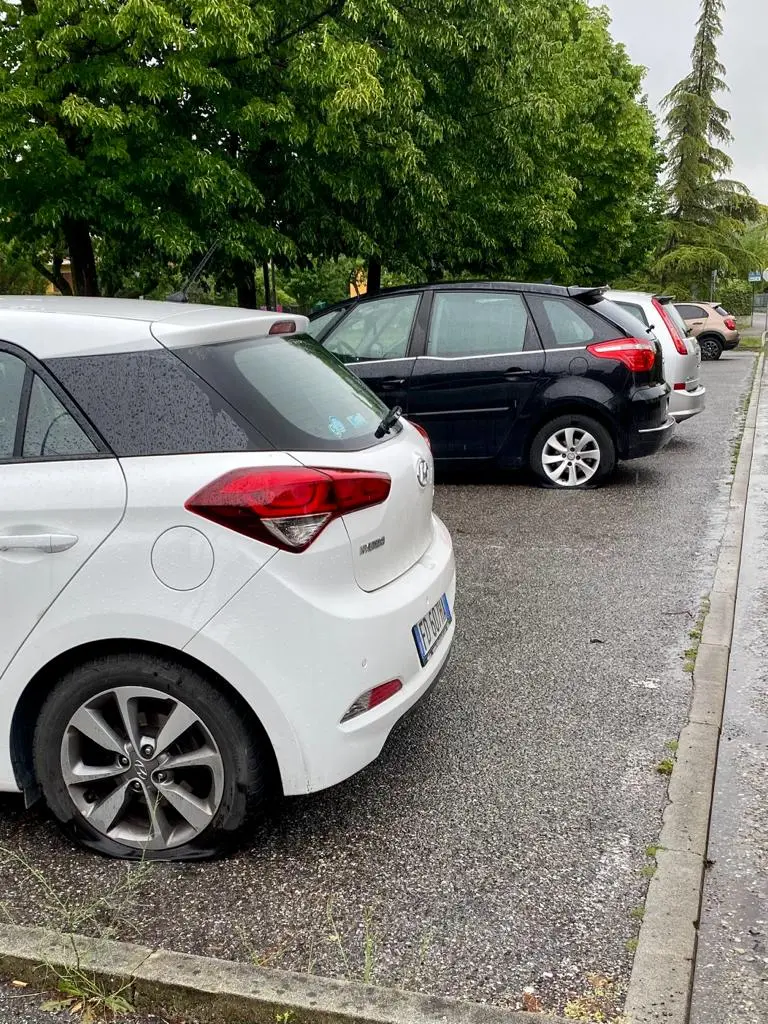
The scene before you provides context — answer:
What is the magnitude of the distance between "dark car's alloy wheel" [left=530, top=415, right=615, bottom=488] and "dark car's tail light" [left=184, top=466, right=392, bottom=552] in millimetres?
6200

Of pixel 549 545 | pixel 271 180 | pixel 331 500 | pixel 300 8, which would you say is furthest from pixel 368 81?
pixel 331 500

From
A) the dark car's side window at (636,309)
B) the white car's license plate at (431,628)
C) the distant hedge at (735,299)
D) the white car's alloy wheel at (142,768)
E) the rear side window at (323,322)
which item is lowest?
the white car's alloy wheel at (142,768)

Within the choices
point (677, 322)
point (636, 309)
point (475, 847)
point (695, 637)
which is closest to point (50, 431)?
point (475, 847)

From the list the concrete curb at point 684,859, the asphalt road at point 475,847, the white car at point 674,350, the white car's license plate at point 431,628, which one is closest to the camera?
the concrete curb at point 684,859

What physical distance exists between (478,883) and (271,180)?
12090mm

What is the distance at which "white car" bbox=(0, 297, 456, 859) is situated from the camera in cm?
288

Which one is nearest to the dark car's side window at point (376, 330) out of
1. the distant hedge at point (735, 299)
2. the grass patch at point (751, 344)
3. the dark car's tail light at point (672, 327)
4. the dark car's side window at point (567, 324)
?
the dark car's side window at point (567, 324)

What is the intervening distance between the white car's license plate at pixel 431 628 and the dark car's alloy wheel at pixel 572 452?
17.7ft

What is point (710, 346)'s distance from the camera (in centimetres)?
2839

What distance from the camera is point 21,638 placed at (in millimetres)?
2992

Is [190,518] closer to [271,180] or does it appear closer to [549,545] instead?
[549,545]

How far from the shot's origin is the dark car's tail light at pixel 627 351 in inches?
340

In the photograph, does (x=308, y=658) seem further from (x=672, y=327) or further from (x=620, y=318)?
(x=672, y=327)

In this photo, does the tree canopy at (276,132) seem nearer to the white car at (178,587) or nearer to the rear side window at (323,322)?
the rear side window at (323,322)
